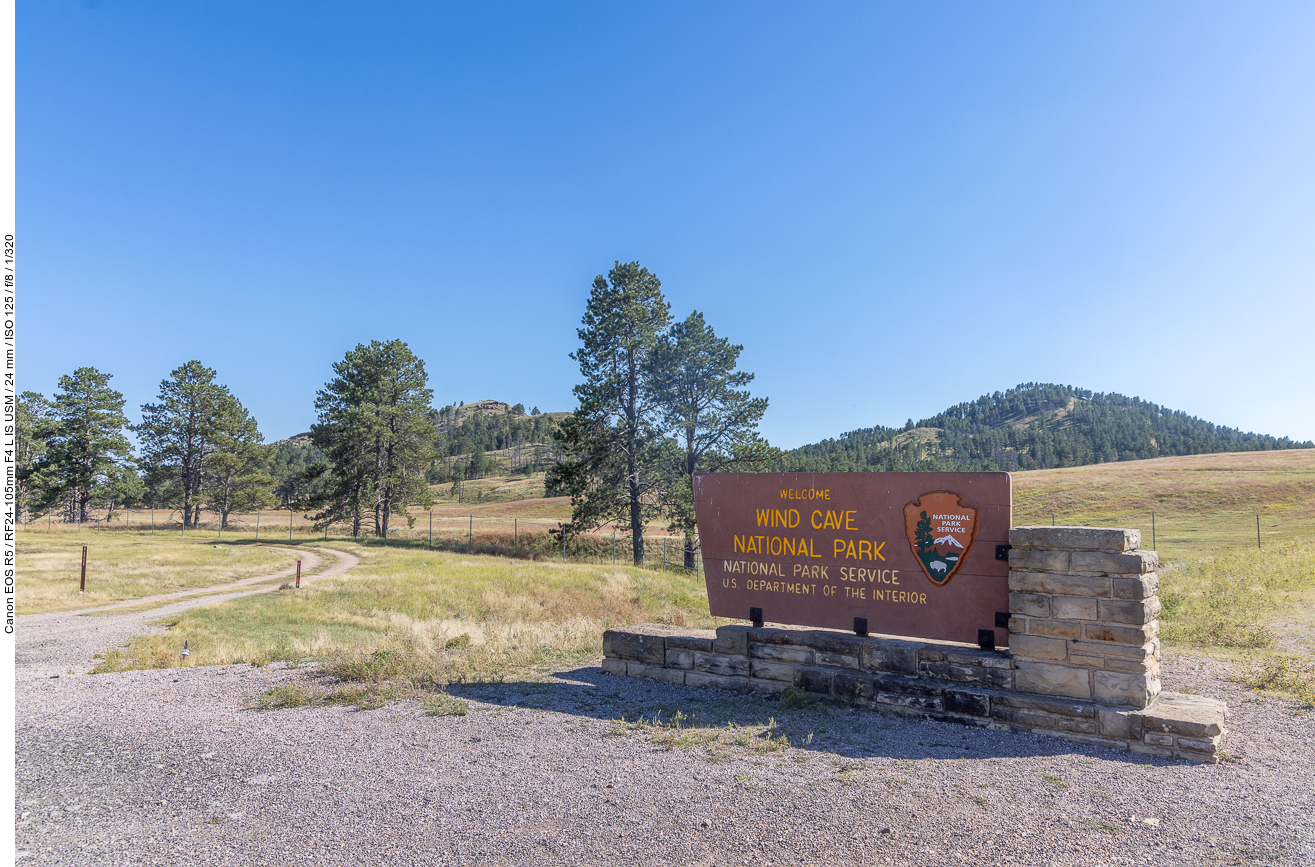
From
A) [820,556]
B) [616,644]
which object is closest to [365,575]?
[616,644]

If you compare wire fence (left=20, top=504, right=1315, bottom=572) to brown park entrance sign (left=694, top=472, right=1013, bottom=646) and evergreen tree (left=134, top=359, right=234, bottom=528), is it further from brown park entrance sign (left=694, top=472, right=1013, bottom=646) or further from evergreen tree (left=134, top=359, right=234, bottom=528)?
brown park entrance sign (left=694, top=472, right=1013, bottom=646)

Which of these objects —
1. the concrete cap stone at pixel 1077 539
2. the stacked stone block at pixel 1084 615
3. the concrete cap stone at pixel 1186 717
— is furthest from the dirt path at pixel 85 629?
the concrete cap stone at pixel 1186 717

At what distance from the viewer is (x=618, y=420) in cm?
3431

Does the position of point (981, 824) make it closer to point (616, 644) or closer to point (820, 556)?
point (820, 556)

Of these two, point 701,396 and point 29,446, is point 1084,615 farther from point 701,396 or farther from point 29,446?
point 29,446

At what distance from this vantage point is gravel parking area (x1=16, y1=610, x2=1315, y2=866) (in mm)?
4457

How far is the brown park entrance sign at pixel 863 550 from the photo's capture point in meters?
7.34

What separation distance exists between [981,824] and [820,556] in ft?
12.5

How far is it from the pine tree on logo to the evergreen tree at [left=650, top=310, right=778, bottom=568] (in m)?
24.8

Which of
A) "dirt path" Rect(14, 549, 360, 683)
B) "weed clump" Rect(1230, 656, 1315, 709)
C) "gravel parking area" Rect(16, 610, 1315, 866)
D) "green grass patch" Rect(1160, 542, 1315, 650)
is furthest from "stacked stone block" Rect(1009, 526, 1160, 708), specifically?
"dirt path" Rect(14, 549, 360, 683)

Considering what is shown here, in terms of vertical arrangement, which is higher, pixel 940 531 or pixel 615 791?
pixel 940 531

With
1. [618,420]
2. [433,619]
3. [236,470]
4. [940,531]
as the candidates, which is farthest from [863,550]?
[236,470]

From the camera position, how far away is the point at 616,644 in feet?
30.9

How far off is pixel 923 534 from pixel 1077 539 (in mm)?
1488
